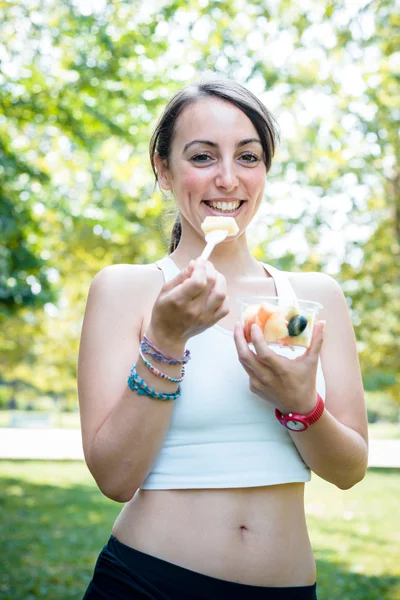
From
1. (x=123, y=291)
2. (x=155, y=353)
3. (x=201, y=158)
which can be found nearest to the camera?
(x=155, y=353)

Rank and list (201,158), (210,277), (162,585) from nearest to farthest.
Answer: (210,277) → (162,585) → (201,158)

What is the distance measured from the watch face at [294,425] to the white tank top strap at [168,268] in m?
0.61

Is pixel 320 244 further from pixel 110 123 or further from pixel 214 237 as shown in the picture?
pixel 214 237

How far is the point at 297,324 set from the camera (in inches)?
66.4

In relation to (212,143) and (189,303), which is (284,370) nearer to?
(189,303)

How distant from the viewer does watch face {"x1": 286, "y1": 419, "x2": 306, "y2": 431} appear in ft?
5.73

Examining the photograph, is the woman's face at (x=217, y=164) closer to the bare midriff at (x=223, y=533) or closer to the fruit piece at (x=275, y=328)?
the fruit piece at (x=275, y=328)

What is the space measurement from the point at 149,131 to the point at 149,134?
0.06 meters

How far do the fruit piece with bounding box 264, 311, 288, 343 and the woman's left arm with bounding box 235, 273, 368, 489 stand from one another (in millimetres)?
56

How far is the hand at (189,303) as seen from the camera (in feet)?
4.97

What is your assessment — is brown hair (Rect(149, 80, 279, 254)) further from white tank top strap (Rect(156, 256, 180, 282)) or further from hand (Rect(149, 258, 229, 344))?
hand (Rect(149, 258, 229, 344))

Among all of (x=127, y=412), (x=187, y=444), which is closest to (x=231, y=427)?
(x=187, y=444)

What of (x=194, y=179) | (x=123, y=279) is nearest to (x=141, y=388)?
(x=123, y=279)

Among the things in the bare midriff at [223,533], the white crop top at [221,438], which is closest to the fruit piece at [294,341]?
the white crop top at [221,438]
